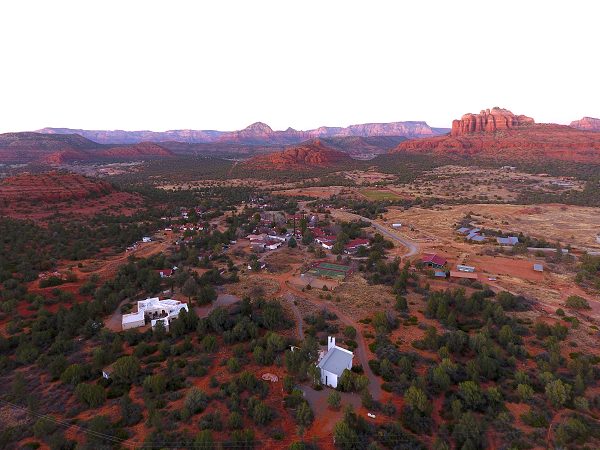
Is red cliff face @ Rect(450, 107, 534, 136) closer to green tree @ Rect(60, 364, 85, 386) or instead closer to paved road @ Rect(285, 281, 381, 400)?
paved road @ Rect(285, 281, 381, 400)

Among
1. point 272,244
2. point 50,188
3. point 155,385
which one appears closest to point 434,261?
point 272,244

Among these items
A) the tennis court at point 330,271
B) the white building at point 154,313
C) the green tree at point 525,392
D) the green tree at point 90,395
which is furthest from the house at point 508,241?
the green tree at point 90,395

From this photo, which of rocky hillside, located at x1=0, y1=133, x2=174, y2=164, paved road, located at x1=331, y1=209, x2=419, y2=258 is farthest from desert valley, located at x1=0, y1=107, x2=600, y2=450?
rocky hillside, located at x1=0, y1=133, x2=174, y2=164

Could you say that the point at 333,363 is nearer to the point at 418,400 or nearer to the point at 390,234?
the point at 418,400

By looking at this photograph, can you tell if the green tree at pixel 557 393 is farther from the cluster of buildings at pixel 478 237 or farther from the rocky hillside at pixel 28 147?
the rocky hillside at pixel 28 147

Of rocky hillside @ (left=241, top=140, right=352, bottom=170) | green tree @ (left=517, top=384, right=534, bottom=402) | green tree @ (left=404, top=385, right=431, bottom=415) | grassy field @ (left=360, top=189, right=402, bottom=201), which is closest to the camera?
green tree @ (left=404, top=385, right=431, bottom=415)

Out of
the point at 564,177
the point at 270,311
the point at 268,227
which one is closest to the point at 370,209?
the point at 268,227
